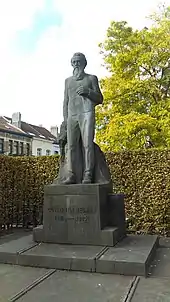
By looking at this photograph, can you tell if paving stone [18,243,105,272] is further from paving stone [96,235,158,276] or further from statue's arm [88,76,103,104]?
statue's arm [88,76,103,104]

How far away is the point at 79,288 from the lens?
3.51m

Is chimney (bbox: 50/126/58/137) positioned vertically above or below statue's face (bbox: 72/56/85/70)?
above

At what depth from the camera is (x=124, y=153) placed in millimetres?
8703

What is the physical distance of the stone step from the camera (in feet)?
13.2

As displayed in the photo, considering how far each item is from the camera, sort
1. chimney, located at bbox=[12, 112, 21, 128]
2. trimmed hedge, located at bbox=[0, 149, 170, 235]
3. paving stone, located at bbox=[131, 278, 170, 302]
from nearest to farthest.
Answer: paving stone, located at bbox=[131, 278, 170, 302]
trimmed hedge, located at bbox=[0, 149, 170, 235]
chimney, located at bbox=[12, 112, 21, 128]

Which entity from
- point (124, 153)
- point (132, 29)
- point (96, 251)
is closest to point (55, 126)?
point (132, 29)

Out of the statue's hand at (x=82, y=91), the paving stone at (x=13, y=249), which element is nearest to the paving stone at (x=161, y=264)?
the paving stone at (x=13, y=249)

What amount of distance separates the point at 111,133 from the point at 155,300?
411 inches

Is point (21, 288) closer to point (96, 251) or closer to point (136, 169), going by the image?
point (96, 251)

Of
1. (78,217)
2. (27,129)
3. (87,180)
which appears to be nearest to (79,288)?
(78,217)

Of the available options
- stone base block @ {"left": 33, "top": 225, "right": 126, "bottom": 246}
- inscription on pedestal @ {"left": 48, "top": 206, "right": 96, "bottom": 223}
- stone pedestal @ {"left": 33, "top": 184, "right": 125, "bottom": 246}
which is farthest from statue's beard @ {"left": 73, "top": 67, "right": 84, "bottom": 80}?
stone base block @ {"left": 33, "top": 225, "right": 126, "bottom": 246}

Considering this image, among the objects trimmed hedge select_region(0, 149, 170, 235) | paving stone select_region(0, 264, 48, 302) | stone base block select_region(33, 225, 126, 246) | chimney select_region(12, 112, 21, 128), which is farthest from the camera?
chimney select_region(12, 112, 21, 128)

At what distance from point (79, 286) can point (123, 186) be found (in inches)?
204

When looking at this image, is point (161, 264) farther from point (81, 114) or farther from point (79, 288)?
point (81, 114)
